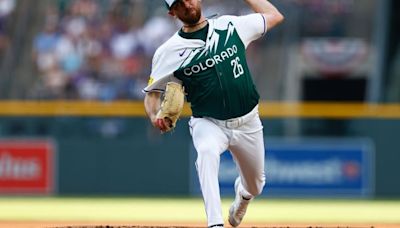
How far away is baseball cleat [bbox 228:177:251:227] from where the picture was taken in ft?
29.6

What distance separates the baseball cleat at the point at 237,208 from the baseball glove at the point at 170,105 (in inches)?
49.5

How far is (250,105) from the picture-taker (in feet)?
27.0

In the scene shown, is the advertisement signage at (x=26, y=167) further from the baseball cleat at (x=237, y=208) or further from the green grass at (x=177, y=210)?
the baseball cleat at (x=237, y=208)

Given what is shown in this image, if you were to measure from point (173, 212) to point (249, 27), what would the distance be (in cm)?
559

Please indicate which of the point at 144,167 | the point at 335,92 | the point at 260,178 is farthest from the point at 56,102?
the point at 260,178

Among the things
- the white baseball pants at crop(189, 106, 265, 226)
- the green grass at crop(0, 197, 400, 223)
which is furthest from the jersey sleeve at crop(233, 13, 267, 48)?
the green grass at crop(0, 197, 400, 223)

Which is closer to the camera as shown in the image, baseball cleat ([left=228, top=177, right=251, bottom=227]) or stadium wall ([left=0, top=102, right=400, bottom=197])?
baseball cleat ([left=228, top=177, right=251, bottom=227])

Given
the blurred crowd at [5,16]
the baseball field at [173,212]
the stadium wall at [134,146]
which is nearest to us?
the baseball field at [173,212]

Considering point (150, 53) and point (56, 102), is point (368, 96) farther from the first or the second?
point (56, 102)

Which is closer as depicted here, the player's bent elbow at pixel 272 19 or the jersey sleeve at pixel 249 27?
the jersey sleeve at pixel 249 27

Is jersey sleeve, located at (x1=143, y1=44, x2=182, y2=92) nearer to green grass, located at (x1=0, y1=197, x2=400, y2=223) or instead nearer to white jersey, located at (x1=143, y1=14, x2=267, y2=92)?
white jersey, located at (x1=143, y1=14, x2=267, y2=92)

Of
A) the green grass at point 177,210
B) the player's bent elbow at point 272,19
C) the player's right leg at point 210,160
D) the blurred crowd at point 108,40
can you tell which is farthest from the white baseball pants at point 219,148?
the blurred crowd at point 108,40

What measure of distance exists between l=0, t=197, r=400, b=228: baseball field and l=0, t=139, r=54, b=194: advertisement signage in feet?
0.65

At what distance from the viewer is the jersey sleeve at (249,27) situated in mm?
8242
